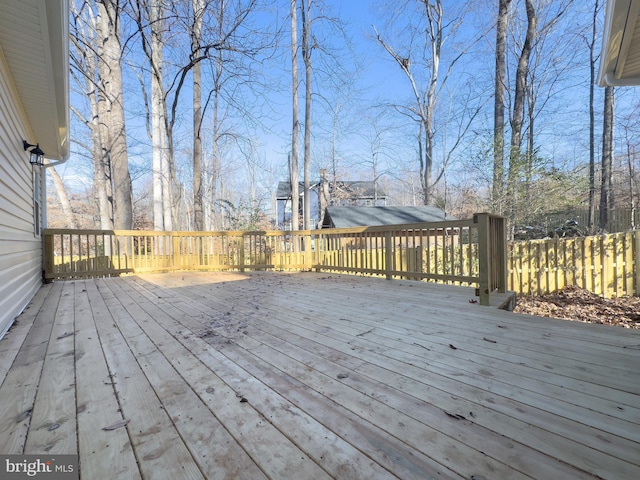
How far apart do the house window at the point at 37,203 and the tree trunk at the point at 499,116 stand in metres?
10.4

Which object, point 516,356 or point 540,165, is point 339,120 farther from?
point 516,356

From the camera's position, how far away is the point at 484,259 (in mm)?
3354

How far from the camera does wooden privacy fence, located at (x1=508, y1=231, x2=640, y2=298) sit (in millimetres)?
5496

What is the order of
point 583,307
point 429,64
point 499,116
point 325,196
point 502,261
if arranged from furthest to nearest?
point 325,196
point 429,64
point 499,116
point 583,307
point 502,261

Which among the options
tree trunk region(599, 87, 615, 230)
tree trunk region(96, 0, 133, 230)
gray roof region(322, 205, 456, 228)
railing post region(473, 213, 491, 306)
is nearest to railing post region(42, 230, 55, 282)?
tree trunk region(96, 0, 133, 230)

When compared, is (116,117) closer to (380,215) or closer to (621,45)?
(621,45)

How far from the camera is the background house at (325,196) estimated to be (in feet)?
75.0

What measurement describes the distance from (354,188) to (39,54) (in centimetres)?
2369

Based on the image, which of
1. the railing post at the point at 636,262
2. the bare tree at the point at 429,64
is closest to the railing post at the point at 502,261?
the railing post at the point at 636,262

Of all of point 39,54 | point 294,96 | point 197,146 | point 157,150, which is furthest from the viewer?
point 294,96

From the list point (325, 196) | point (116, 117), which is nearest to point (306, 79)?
point (116, 117)

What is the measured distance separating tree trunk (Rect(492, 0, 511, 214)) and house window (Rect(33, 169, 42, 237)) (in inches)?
408

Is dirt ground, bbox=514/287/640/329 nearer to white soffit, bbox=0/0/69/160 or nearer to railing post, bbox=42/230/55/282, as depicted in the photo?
white soffit, bbox=0/0/69/160

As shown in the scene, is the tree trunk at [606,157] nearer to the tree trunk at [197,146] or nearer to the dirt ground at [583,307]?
the dirt ground at [583,307]
